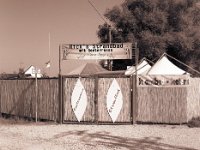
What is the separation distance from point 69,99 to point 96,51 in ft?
7.35

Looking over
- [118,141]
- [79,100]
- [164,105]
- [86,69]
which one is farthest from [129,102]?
[86,69]

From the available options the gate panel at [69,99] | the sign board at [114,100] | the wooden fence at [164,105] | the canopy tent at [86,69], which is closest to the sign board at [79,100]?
the gate panel at [69,99]

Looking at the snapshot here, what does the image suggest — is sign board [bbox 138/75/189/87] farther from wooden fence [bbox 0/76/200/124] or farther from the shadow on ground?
the shadow on ground

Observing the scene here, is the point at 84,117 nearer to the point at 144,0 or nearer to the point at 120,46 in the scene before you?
the point at 120,46

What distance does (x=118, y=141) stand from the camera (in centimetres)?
1463

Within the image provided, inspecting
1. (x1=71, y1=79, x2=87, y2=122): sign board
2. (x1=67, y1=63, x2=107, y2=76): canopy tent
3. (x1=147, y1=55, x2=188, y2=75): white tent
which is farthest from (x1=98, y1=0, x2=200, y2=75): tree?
(x1=71, y1=79, x2=87, y2=122): sign board

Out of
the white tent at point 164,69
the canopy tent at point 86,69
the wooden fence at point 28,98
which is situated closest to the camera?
the wooden fence at point 28,98

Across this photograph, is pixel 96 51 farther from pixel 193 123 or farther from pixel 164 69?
pixel 164 69

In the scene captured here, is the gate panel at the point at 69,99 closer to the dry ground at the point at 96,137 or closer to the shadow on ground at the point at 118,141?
the dry ground at the point at 96,137

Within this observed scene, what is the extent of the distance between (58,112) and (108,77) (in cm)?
250

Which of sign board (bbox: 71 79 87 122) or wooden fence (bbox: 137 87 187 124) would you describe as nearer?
wooden fence (bbox: 137 87 187 124)

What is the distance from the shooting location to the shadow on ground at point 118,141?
1335cm

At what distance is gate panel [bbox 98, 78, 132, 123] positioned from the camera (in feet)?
63.6

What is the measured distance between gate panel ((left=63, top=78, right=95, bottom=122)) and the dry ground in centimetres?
62
